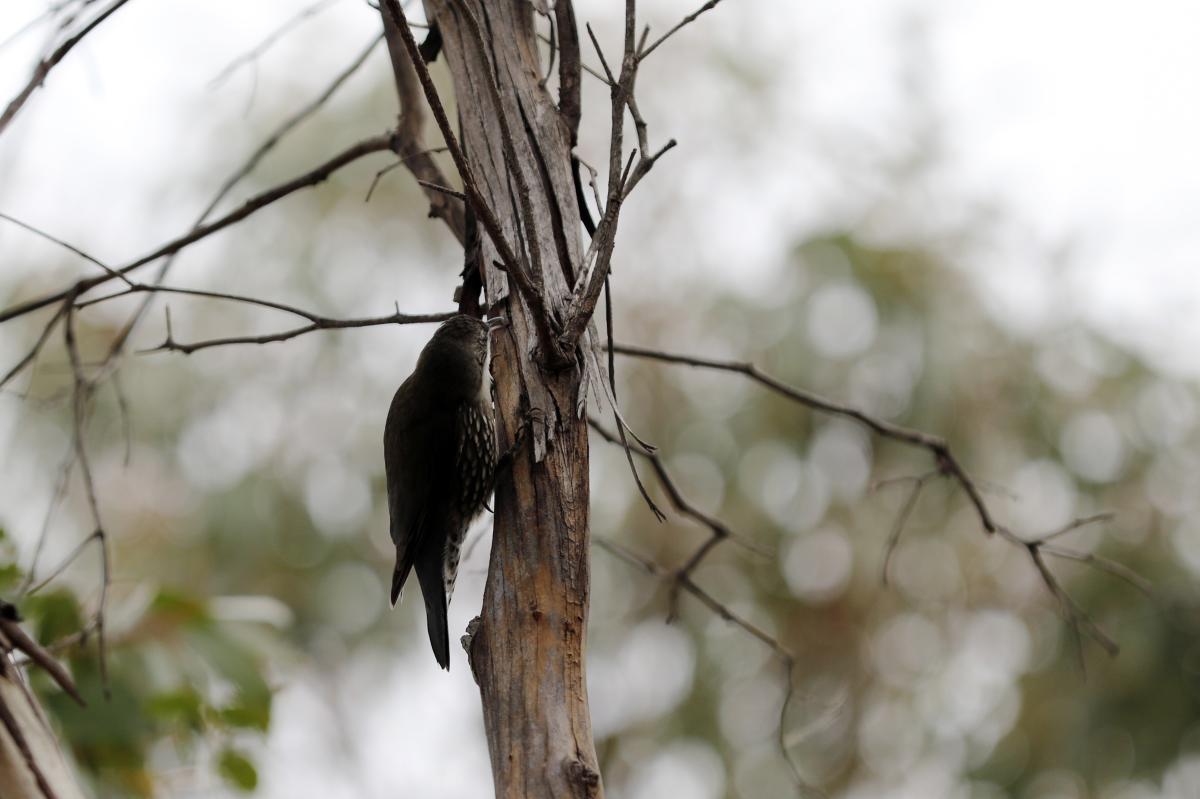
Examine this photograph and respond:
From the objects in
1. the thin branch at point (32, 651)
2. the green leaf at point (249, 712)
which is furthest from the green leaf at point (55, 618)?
the thin branch at point (32, 651)

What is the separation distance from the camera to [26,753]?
1.54m

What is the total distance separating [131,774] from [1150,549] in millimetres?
5739

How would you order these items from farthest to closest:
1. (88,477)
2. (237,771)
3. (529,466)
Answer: (237,771) → (88,477) → (529,466)

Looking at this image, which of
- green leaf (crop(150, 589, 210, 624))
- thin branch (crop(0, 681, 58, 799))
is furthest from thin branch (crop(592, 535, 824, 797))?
thin branch (crop(0, 681, 58, 799))

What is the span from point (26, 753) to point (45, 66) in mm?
1126

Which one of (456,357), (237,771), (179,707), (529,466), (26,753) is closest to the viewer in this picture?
(26,753)

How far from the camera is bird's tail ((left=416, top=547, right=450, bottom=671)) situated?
232 centimetres

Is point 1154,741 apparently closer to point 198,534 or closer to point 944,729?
point 944,729

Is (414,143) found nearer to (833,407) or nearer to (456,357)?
(456,357)

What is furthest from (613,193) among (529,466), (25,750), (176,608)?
(176,608)

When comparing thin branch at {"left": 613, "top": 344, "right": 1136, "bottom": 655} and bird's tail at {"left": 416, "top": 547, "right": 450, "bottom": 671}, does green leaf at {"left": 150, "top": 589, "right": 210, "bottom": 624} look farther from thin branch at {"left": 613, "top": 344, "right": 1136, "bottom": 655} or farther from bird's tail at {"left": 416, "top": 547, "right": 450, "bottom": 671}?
thin branch at {"left": 613, "top": 344, "right": 1136, "bottom": 655}

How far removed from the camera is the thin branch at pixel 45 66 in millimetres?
1746

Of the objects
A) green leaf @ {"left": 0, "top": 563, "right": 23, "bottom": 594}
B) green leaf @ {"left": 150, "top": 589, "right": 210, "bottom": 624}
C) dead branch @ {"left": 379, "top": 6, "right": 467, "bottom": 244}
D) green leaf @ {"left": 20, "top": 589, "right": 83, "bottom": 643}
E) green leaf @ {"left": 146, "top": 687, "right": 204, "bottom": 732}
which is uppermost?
dead branch @ {"left": 379, "top": 6, "right": 467, "bottom": 244}

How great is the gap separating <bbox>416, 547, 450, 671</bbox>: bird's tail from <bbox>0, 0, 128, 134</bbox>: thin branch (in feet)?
3.91
